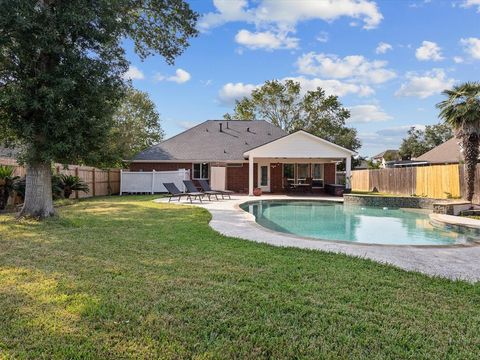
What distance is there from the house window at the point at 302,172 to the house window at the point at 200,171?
23.9 feet

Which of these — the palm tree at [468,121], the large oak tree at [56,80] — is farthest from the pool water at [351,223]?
the large oak tree at [56,80]

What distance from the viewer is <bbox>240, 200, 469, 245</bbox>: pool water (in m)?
9.53

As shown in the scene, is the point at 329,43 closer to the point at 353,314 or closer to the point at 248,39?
the point at 248,39

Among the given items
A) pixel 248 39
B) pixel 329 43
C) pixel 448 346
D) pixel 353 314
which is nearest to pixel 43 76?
pixel 353 314

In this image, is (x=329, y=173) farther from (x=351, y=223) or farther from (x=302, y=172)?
(x=351, y=223)

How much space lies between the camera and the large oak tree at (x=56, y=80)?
831cm

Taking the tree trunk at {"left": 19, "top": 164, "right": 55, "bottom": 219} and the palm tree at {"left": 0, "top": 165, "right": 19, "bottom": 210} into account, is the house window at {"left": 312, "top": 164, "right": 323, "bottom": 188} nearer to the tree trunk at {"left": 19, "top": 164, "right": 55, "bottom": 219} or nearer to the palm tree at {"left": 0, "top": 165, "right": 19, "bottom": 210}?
the palm tree at {"left": 0, "top": 165, "right": 19, "bottom": 210}

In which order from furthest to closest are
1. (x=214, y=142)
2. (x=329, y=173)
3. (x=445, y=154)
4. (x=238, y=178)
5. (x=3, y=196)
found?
(x=445, y=154), (x=329, y=173), (x=214, y=142), (x=238, y=178), (x=3, y=196)

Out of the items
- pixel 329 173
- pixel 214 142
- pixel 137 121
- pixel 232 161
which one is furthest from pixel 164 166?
pixel 137 121

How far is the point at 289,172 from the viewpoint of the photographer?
2694 cm

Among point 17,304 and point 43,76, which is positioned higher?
point 43,76

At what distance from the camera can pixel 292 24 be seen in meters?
18.8

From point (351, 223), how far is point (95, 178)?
1582 centimetres

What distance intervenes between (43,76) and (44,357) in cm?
782
